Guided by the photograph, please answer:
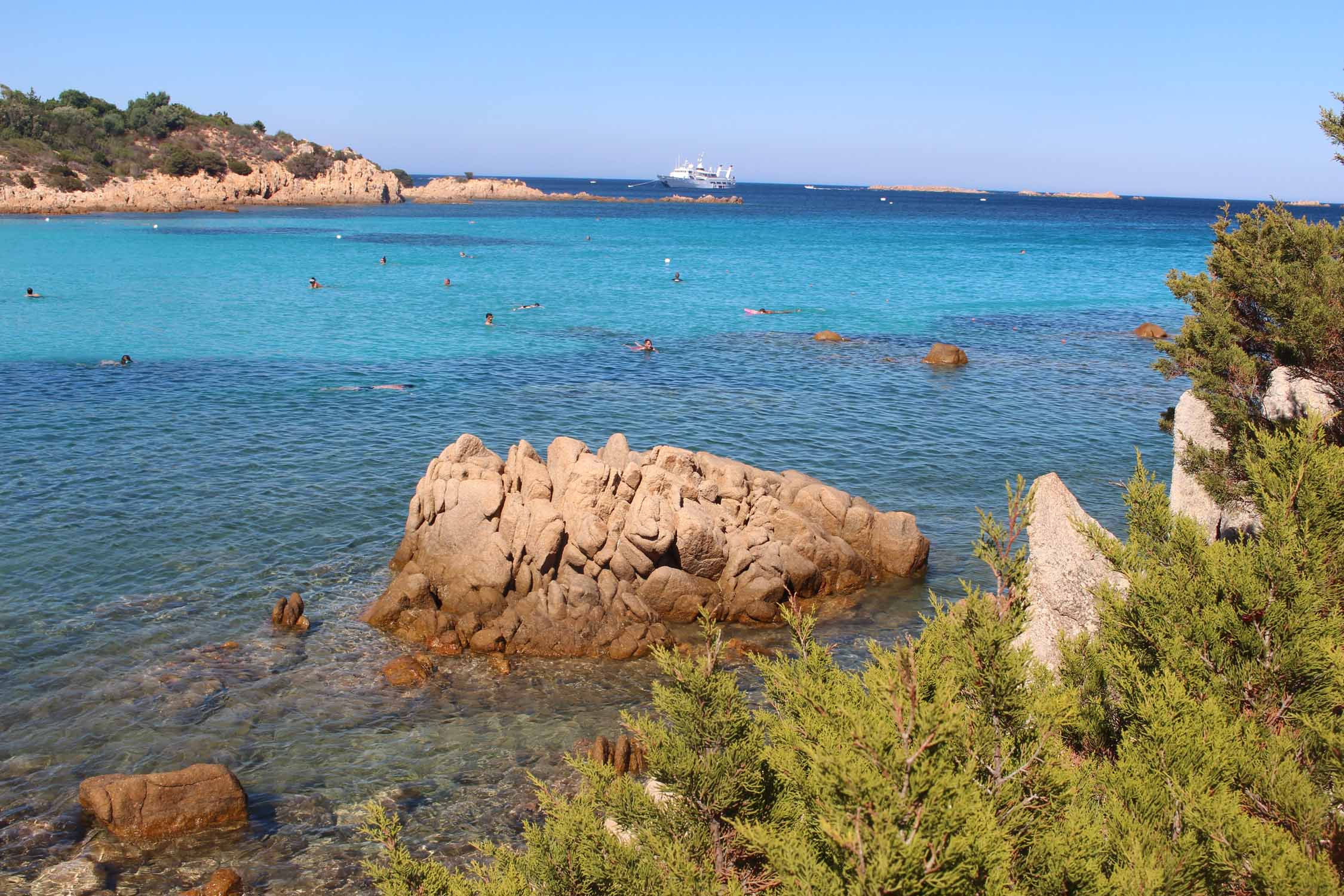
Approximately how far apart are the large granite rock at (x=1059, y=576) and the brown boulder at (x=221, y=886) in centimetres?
1300

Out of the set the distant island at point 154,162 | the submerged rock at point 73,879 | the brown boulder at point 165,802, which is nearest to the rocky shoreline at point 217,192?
the distant island at point 154,162

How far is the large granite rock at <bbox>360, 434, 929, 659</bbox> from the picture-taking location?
2073 centimetres

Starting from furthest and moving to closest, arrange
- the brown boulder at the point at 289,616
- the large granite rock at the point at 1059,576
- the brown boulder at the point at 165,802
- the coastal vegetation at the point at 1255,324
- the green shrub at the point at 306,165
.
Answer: the green shrub at the point at 306,165 < the brown boulder at the point at 289,616 < the coastal vegetation at the point at 1255,324 < the large granite rock at the point at 1059,576 < the brown boulder at the point at 165,802

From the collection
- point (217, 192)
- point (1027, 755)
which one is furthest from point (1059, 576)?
point (217, 192)

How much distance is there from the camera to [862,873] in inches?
245

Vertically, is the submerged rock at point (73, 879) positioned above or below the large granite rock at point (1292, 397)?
below

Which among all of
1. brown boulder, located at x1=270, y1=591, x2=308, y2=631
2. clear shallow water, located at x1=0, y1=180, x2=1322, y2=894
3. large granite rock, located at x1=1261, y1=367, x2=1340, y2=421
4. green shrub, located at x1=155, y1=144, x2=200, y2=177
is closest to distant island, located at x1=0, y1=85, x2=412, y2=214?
green shrub, located at x1=155, y1=144, x2=200, y2=177

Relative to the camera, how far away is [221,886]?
13102mm

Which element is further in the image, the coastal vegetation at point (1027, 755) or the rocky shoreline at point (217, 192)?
the rocky shoreline at point (217, 192)

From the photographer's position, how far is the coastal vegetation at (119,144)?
12744cm

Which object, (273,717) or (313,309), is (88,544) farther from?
(313,309)

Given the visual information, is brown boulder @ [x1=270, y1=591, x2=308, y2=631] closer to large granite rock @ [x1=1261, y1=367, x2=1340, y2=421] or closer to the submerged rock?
the submerged rock

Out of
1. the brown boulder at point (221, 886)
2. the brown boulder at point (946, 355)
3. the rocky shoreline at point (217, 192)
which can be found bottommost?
the brown boulder at point (221, 886)

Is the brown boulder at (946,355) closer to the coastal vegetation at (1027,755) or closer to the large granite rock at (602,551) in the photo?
the large granite rock at (602,551)
